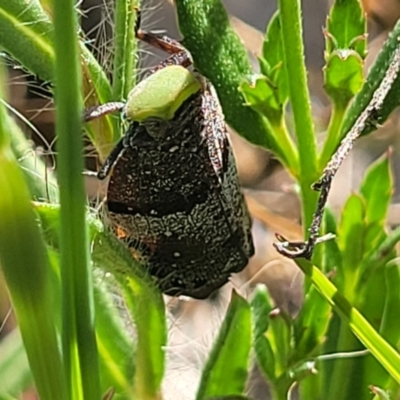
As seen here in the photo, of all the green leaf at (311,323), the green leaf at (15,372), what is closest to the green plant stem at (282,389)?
the green leaf at (311,323)

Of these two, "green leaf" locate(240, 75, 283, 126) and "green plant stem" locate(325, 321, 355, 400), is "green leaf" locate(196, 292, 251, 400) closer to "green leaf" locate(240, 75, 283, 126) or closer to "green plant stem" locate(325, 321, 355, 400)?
"green plant stem" locate(325, 321, 355, 400)

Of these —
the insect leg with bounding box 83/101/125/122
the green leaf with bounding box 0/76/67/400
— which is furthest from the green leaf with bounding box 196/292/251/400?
the green leaf with bounding box 0/76/67/400

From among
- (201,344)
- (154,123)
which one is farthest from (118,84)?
(201,344)

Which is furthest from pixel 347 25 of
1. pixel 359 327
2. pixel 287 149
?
pixel 359 327

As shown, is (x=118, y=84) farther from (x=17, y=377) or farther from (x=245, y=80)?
(x=17, y=377)

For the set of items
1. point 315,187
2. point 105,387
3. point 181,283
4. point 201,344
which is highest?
point 315,187

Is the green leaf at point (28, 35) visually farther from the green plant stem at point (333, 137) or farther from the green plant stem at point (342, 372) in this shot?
the green plant stem at point (342, 372)

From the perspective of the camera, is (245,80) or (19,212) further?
(245,80)
